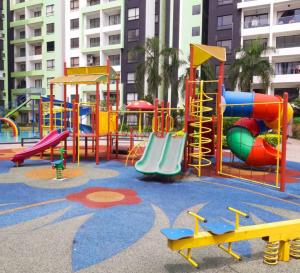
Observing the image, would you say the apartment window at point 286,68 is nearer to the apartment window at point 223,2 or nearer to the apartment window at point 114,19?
the apartment window at point 223,2

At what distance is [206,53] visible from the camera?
10766 mm

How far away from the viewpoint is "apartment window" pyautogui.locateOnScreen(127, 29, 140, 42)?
43.7 m

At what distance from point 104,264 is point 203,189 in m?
4.80

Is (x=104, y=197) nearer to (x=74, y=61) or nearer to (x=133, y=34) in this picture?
(x=133, y=34)

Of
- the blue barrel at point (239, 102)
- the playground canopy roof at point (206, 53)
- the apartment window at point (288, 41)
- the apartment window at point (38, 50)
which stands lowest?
the blue barrel at point (239, 102)

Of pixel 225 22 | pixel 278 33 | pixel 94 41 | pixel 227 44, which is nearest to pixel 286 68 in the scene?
pixel 278 33

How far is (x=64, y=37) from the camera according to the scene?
50031mm

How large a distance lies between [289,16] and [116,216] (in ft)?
121

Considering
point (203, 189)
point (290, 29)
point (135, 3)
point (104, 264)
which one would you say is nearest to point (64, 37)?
point (135, 3)

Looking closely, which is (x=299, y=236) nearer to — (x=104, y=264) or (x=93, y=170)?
(x=104, y=264)

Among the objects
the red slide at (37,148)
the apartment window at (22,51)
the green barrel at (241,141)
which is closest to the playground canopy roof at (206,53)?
the green barrel at (241,141)

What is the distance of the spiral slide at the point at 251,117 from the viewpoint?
10609mm

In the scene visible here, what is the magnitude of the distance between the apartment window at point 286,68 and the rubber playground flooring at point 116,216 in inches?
1150

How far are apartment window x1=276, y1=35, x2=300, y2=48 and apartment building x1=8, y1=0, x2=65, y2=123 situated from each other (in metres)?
31.4
